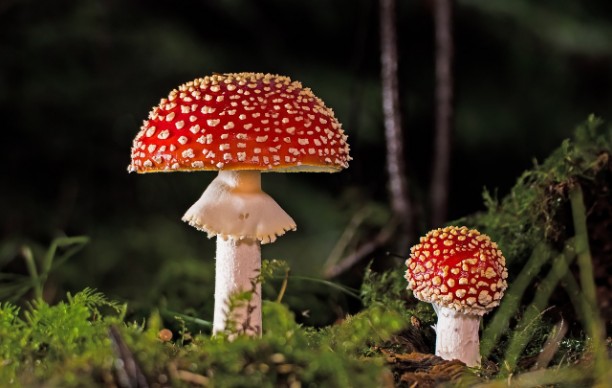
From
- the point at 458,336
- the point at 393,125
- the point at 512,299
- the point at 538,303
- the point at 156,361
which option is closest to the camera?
the point at 156,361

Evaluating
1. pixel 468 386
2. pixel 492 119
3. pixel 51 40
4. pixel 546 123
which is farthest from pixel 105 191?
pixel 468 386

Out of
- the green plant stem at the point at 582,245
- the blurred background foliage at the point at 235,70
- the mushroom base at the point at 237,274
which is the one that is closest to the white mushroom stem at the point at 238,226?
the mushroom base at the point at 237,274

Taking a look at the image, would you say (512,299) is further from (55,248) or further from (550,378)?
(55,248)

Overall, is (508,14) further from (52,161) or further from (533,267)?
(52,161)

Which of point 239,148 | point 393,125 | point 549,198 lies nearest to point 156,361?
point 239,148

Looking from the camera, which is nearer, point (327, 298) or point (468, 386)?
point (468, 386)

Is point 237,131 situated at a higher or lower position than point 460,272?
higher

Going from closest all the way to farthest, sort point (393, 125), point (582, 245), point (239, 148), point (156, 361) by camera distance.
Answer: point (156, 361) → point (239, 148) → point (582, 245) → point (393, 125)
